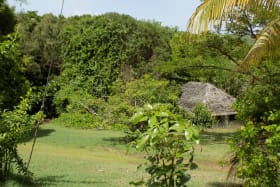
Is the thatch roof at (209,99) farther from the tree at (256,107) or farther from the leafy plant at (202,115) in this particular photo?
the tree at (256,107)

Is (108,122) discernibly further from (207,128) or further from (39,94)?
(39,94)

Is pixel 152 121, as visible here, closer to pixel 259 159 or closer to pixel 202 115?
pixel 259 159

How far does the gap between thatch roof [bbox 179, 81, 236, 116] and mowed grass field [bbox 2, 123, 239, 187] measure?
230 cm

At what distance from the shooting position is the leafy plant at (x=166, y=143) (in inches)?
97.4

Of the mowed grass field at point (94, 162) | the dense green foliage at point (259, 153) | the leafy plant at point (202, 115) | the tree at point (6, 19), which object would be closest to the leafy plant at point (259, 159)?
the dense green foliage at point (259, 153)

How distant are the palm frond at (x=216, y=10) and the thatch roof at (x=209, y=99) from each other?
76.8 feet

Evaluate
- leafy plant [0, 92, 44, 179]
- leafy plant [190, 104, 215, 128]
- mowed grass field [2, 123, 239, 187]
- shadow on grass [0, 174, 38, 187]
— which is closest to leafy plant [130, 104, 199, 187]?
mowed grass field [2, 123, 239, 187]

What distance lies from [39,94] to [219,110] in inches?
886

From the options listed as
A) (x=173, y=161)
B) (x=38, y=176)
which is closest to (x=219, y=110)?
(x=38, y=176)

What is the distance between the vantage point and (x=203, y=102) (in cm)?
2984

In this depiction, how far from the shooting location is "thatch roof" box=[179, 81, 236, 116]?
29.8m

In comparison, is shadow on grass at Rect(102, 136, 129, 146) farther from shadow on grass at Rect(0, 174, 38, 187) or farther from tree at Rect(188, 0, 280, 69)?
tree at Rect(188, 0, 280, 69)

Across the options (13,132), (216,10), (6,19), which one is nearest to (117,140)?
(6,19)

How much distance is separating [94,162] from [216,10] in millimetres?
8475
